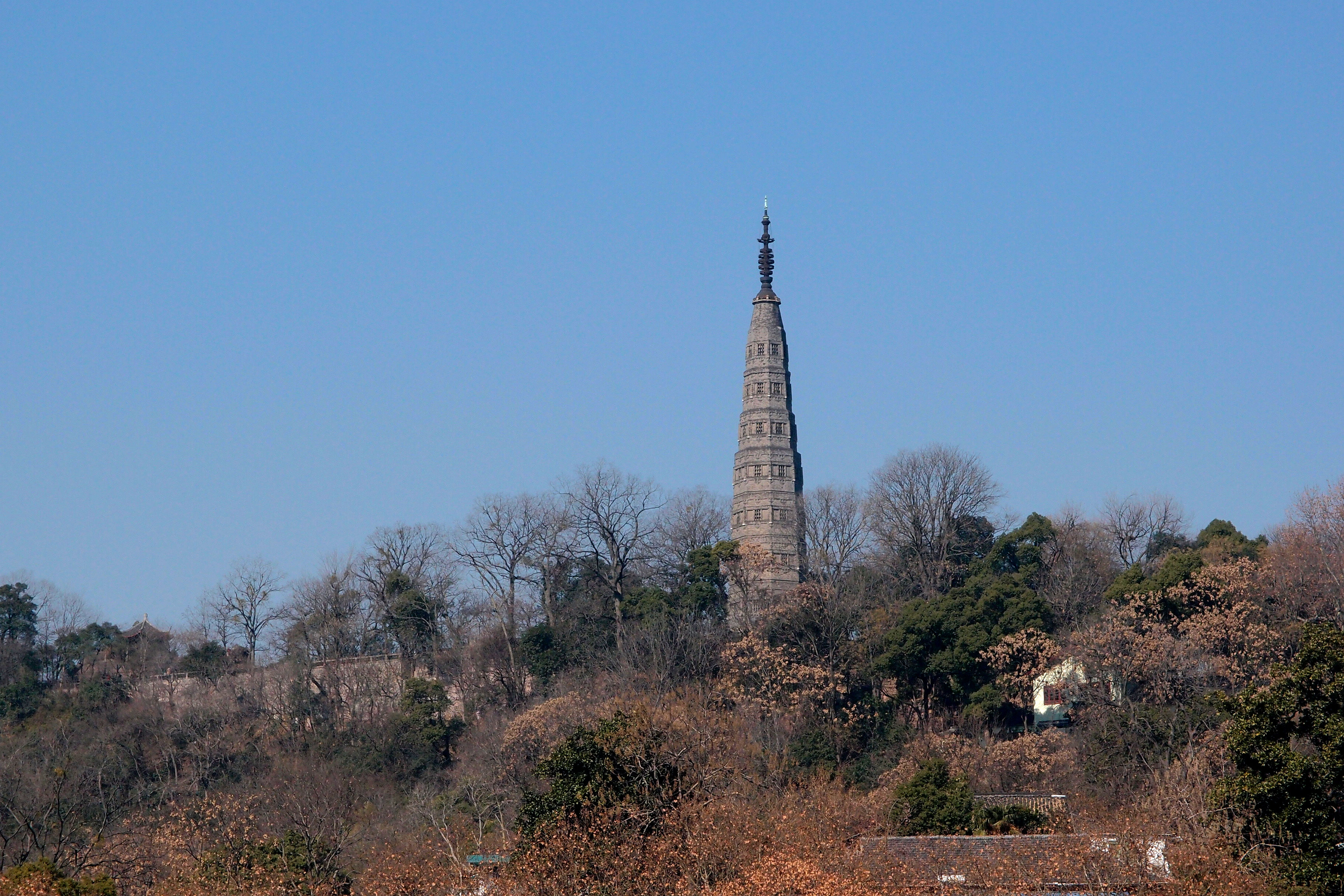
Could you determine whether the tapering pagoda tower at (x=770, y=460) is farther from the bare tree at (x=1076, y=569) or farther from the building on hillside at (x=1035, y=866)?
the building on hillside at (x=1035, y=866)

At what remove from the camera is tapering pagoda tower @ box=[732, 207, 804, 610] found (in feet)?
197

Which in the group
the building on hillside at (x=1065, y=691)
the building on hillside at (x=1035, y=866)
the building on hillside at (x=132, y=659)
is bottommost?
the building on hillside at (x=1035, y=866)

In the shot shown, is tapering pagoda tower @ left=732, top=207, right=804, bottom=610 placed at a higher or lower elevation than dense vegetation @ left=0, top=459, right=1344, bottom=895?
higher

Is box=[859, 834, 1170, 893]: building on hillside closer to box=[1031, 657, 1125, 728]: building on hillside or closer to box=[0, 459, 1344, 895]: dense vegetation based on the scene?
box=[0, 459, 1344, 895]: dense vegetation

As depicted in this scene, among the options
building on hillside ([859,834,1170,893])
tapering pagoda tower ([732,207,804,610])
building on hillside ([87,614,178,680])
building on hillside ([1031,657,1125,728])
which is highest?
tapering pagoda tower ([732,207,804,610])

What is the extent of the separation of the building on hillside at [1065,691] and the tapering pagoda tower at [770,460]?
427 inches

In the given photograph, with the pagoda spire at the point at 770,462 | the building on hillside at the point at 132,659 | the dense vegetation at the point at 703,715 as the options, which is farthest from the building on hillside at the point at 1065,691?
the building on hillside at the point at 132,659

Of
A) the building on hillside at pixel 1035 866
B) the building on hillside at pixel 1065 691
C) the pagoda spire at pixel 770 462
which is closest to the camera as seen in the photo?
the building on hillside at pixel 1035 866

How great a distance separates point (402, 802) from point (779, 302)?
83.3ft

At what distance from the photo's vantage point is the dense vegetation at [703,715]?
25297 millimetres

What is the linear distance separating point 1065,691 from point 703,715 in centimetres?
1484

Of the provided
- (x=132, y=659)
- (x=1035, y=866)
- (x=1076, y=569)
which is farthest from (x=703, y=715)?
(x=132, y=659)

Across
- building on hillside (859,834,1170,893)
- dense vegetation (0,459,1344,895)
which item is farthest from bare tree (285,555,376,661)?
building on hillside (859,834,1170,893)

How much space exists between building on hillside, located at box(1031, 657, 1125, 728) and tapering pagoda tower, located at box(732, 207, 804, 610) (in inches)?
427
